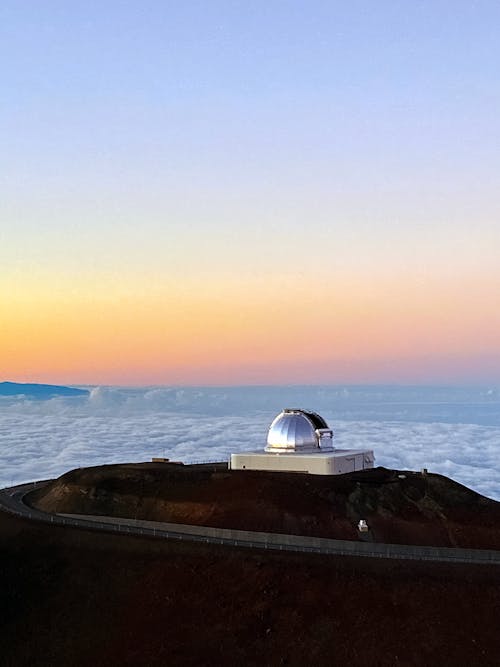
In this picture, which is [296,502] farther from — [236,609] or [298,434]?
[236,609]

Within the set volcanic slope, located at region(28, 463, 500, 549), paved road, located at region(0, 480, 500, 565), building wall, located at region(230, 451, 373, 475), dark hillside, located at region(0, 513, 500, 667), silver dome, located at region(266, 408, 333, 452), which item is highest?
silver dome, located at region(266, 408, 333, 452)

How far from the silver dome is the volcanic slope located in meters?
4.52

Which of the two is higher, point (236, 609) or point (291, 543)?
point (291, 543)

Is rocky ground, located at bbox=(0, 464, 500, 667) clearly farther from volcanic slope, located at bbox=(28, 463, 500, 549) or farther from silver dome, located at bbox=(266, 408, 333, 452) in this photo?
silver dome, located at bbox=(266, 408, 333, 452)

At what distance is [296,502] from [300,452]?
29.5 ft

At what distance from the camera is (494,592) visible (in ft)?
137

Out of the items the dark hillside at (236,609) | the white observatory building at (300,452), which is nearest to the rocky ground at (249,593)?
the dark hillside at (236,609)

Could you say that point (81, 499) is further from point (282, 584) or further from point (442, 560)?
point (442, 560)

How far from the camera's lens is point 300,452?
62000 millimetres

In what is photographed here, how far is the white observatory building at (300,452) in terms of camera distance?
5925 centimetres

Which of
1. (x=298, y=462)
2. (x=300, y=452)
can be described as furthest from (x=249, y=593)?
(x=300, y=452)

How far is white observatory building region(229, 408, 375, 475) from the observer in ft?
194

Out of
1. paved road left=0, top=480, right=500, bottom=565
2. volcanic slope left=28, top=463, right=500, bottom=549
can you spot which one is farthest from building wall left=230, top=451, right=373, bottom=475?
paved road left=0, top=480, right=500, bottom=565

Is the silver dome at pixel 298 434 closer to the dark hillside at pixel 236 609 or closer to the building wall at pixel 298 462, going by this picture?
the building wall at pixel 298 462
